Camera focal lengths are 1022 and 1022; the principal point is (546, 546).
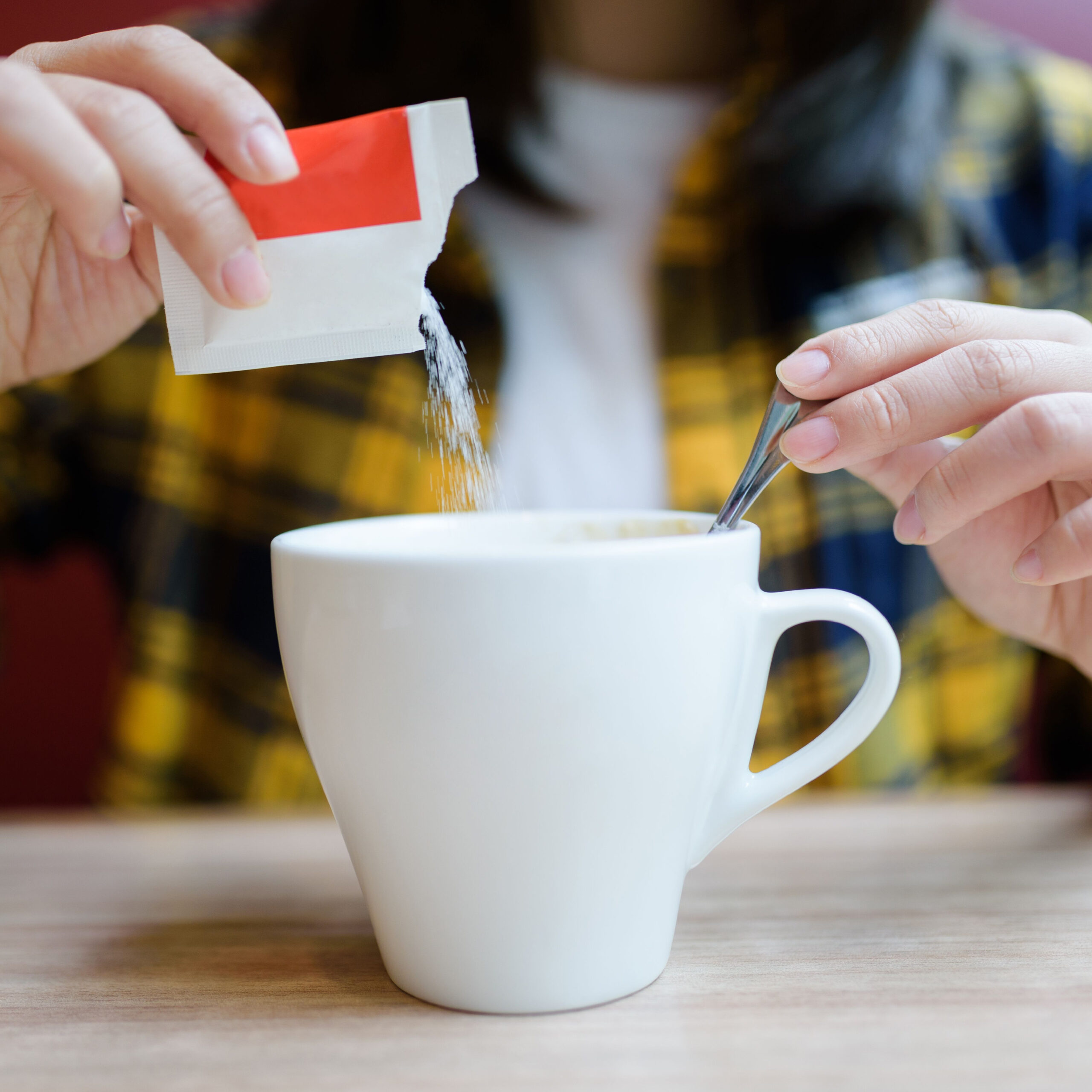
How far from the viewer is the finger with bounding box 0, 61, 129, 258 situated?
426 millimetres

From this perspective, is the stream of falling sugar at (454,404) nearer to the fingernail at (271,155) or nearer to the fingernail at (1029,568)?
the fingernail at (271,155)

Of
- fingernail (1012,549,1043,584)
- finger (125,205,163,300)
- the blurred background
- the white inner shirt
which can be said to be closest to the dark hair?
the white inner shirt

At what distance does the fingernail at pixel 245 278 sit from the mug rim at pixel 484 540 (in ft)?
0.33

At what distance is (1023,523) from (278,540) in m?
0.43

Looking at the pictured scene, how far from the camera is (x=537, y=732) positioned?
0.37m

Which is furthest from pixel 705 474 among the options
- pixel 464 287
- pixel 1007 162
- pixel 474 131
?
pixel 1007 162

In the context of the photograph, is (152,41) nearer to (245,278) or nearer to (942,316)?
(245,278)

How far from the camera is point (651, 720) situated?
0.38m

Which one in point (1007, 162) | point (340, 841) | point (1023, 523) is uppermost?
point (1007, 162)

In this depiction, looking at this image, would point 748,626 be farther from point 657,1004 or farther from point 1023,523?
point 1023,523

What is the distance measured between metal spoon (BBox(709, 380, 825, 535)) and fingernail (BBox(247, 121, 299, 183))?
0.77ft

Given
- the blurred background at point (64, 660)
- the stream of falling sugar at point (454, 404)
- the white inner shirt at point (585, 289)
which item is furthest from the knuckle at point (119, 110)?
the blurred background at point (64, 660)

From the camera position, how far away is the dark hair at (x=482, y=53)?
3.51 ft

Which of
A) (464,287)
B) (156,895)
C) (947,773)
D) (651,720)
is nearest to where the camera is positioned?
(651,720)
